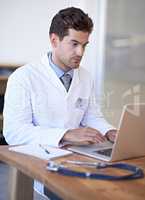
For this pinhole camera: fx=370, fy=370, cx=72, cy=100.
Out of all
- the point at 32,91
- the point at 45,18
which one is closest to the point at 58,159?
the point at 32,91

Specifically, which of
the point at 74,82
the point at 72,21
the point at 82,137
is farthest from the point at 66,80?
the point at 82,137

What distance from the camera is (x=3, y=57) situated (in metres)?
4.27

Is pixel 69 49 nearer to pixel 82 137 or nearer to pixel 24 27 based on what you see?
pixel 82 137

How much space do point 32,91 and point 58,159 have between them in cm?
52

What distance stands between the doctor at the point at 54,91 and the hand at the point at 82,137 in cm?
9

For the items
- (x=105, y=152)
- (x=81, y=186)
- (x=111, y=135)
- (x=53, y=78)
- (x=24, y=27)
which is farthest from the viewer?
(x=24, y=27)

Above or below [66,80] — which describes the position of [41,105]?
below

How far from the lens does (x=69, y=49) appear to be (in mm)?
1771

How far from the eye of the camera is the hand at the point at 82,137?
4.77 feet

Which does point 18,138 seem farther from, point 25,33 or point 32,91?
point 25,33

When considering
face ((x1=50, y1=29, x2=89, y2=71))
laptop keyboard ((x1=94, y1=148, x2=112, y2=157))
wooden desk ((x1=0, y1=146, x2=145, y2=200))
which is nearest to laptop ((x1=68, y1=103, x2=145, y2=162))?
laptop keyboard ((x1=94, y1=148, x2=112, y2=157))

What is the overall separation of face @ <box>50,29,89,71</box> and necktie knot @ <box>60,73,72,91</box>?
0.04 metres

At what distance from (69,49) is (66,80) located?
157 millimetres

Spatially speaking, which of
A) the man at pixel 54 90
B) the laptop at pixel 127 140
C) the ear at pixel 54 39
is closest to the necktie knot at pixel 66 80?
the man at pixel 54 90
